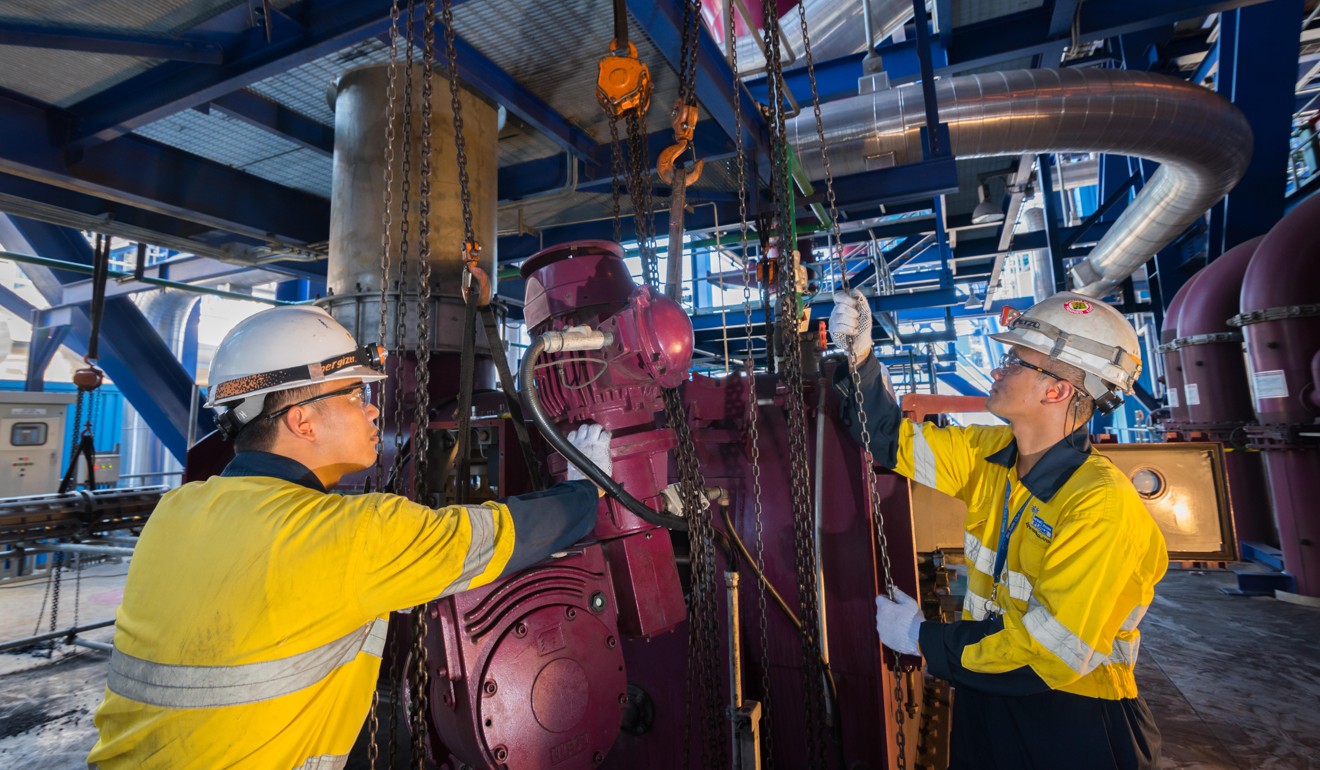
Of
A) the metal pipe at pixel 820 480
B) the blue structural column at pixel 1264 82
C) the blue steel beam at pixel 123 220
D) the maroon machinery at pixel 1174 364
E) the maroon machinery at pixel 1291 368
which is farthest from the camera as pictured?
the maroon machinery at pixel 1174 364

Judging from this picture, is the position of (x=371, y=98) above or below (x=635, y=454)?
above

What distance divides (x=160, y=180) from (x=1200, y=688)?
7.40m

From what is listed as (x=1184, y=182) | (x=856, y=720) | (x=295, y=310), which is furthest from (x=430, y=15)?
(x=1184, y=182)

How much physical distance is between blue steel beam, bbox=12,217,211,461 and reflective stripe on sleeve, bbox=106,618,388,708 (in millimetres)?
5938

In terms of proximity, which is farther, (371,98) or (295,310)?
(371,98)

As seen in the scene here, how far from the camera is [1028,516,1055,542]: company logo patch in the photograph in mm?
1604

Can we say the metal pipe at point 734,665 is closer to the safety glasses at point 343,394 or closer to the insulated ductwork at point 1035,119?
the safety glasses at point 343,394

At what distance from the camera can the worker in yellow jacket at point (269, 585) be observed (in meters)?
1.10

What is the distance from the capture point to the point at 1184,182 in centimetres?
518

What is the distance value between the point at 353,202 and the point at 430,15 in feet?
6.18

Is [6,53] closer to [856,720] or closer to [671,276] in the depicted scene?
[671,276]

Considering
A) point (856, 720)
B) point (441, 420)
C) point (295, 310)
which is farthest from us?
point (441, 420)

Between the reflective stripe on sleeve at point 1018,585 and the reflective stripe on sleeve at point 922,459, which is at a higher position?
the reflective stripe on sleeve at point 922,459

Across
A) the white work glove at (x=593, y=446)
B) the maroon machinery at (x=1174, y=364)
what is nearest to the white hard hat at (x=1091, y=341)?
the white work glove at (x=593, y=446)
